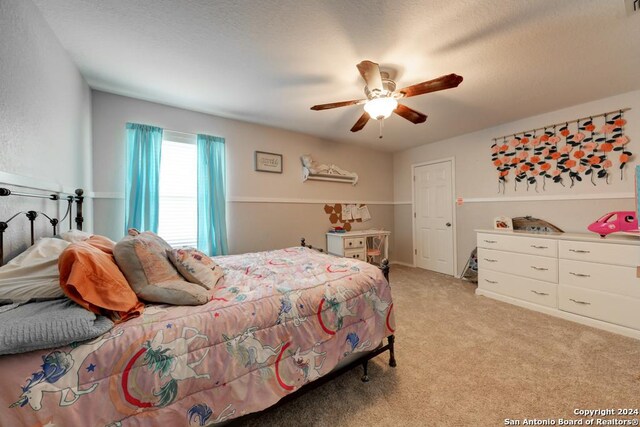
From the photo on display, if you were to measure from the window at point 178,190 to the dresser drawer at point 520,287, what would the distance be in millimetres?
3861

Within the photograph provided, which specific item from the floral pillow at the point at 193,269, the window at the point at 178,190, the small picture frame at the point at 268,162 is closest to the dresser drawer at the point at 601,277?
the floral pillow at the point at 193,269

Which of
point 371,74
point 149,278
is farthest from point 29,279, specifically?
point 371,74

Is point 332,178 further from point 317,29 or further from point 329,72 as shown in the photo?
point 317,29

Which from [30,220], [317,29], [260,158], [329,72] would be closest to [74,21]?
[30,220]

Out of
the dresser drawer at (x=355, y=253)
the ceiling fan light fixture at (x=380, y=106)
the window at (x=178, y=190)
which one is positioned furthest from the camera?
the dresser drawer at (x=355, y=253)

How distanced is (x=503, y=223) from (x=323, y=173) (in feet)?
8.98

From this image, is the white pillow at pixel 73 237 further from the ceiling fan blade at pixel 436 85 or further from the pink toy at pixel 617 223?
the pink toy at pixel 617 223

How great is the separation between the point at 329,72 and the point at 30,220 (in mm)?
2370

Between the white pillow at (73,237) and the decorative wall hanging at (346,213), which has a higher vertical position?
the decorative wall hanging at (346,213)

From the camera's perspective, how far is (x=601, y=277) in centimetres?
233

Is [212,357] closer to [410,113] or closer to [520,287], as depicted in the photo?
[410,113]

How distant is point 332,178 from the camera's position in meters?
4.25

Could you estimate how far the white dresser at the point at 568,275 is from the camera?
2199 mm

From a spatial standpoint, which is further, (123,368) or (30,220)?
(30,220)
